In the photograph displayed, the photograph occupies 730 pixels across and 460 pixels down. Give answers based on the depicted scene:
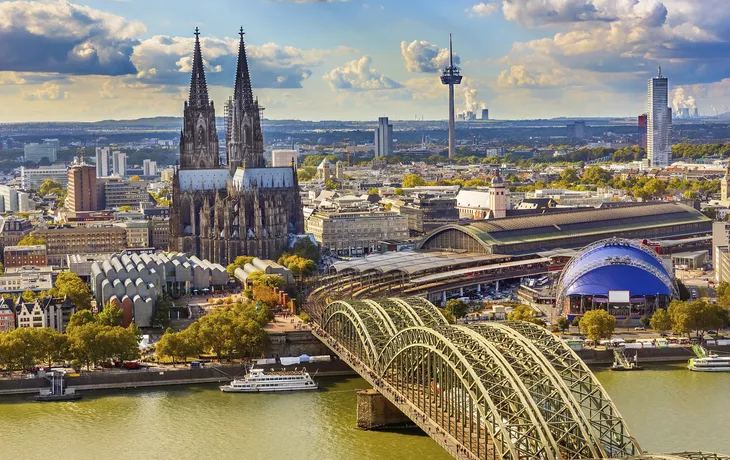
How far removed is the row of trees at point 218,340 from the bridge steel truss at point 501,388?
23.1ft

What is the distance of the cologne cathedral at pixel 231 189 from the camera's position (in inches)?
2406

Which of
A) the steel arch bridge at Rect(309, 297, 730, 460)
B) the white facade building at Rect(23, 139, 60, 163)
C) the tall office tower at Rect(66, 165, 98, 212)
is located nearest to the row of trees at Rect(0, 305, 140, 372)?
the steel arch bridge at Rect(309, 297, 730, 460)

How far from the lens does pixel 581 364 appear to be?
25.3m

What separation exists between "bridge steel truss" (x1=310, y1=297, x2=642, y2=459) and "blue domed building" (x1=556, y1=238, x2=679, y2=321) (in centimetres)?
1329

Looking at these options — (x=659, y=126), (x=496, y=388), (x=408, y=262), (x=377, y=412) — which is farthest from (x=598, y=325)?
(x=659, y=126)

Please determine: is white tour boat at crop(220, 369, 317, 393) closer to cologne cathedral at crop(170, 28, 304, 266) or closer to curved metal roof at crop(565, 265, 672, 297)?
curved metal roof at crop(565, 265, 672, 297)

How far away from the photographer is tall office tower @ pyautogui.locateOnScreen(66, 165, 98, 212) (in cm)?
8850

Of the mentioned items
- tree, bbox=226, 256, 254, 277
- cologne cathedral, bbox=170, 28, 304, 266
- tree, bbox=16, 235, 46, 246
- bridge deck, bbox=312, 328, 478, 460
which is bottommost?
bridge deck, bbox=312, 328, 478, 460

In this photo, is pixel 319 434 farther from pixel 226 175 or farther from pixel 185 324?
pixel 226 175

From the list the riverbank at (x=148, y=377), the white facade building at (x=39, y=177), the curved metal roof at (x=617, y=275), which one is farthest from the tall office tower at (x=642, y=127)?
the riverbank at (x=148, y=377)

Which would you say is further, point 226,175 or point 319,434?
point 226,175

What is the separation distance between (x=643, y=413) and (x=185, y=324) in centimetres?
1905

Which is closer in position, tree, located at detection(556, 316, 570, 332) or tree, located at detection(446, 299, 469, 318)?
tree, located at detection(556, 316, 570, 332)

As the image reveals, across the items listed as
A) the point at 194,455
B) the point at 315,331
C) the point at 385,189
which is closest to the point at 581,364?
the point at 194,455
